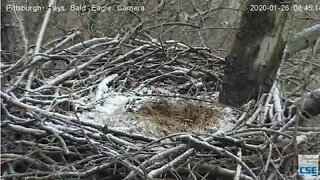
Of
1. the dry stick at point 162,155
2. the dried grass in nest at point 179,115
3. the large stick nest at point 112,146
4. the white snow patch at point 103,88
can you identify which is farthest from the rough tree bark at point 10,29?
the dry stick at point 162,155

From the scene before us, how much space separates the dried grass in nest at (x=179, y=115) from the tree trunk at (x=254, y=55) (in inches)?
8.7

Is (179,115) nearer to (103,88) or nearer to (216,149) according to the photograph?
(103,88)

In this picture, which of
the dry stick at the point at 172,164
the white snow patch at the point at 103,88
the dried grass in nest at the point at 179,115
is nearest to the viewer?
the dry stick at the point at 172,164

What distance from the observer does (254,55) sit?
9.18ft

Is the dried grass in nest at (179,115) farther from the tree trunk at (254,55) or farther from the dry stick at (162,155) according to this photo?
the dry stick at (162,155)

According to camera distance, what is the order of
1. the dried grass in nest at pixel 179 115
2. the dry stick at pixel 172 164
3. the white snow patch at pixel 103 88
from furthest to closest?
the white snow patch at pixel 103 88 < the dried grass in nest at pixel 179 115 < the dry stick at pixel 172 164

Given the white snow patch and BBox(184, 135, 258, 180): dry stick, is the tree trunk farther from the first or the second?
BBox(184, 135, 258, 180): dry stick

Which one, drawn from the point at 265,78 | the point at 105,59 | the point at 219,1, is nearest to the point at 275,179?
the point at 265,78

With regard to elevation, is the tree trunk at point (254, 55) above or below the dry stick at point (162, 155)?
above

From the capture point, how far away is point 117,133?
7.19ft

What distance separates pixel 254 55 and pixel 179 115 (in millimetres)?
502

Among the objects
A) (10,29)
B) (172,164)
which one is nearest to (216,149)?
(172,164)

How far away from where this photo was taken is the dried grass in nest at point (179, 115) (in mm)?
2541

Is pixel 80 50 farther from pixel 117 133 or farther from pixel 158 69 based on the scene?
pixel 117 133
